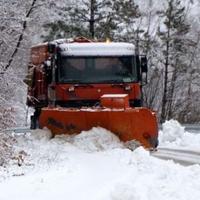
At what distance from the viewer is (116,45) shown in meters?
16.5

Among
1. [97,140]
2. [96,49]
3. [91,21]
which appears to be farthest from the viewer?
[91,21]

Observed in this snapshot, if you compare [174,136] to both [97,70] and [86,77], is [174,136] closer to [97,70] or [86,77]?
[97,70]

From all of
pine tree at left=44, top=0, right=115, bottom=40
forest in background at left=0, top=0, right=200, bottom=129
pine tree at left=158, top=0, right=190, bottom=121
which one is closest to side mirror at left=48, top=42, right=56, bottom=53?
→ forest in background at left=0, top=0, right=200, bottom=129

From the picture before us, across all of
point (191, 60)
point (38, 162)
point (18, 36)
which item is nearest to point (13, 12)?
point (18, 36)

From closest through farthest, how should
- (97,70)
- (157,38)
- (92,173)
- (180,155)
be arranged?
(92,173) → (180,155) → (97,70) → (157,38)

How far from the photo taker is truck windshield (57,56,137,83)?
627 inches

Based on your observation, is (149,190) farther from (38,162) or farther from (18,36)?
(18,36)

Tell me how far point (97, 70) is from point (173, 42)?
26350 mm

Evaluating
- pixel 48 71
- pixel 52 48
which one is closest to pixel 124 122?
pixel 48 71

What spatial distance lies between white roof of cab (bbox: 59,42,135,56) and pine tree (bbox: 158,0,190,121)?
77.4 ft

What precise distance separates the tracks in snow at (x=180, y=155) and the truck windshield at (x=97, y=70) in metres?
2.08

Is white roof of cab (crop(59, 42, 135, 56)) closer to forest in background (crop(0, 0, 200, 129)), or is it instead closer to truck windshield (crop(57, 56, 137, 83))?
truck windshield (crop(57, 56, 137, 83))

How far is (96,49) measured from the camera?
16438 mm

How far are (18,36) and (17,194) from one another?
10.7 m
